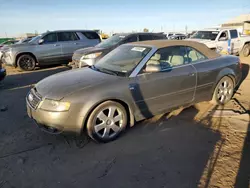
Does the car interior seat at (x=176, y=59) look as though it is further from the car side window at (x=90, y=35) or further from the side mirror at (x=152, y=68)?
the car side window at (x=90, y=35)

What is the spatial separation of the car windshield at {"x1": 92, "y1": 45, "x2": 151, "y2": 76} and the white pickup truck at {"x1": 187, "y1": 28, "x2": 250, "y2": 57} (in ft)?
25.9

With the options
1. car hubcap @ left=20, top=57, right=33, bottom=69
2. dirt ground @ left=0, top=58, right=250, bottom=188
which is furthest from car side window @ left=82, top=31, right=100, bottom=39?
dirt ground @ left=0, top=58, right=250, bottom=188

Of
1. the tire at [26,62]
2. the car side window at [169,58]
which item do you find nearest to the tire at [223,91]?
the car side window at [169,58]

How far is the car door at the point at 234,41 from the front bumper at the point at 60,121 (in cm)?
1131

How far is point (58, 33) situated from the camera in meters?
10.6

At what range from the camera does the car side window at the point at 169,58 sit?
3853mm

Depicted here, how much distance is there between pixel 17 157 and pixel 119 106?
5.50 ft

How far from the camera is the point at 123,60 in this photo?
13.6 ft

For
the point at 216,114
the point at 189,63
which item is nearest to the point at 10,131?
the point at 189,63

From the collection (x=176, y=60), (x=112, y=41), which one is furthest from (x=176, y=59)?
(x=112, y=41)

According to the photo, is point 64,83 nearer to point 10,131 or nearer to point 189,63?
point 10,131

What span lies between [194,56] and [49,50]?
7.90m

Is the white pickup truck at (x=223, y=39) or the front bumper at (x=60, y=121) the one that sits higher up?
the white pickup truck at (x=223, y=39)

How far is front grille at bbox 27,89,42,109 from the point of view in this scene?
328 centimetres
